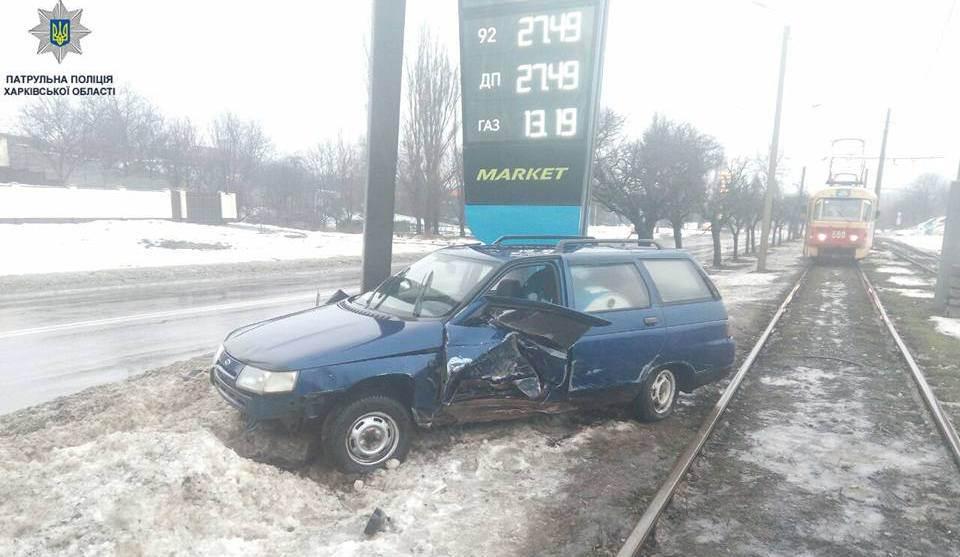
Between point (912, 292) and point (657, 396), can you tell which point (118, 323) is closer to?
point (657, 396)

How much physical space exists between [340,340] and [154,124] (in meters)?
55.5

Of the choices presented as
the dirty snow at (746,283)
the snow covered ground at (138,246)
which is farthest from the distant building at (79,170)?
the dirty snow at (746,283)

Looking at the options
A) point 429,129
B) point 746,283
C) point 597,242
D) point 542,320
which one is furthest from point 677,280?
point 429,129

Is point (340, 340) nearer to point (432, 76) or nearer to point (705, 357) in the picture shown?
point (705, 357)

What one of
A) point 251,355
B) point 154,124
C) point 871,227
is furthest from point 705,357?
point 154,124

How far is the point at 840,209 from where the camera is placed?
26.0 m

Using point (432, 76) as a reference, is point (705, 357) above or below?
below

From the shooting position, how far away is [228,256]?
23.0m

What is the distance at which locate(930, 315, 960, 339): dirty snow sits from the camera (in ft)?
34.6

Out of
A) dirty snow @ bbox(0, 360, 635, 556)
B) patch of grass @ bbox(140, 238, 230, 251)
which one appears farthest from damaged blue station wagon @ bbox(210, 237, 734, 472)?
patch of grass @ bbox(140, 238, 230, 251)

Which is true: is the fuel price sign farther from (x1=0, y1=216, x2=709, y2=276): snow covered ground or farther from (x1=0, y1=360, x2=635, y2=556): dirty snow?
(x1=0, y1=216, x2=709, y2=276): snow covered ground

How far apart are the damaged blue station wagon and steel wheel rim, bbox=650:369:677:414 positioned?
0.04 ft

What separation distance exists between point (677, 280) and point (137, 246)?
2194 centimetres

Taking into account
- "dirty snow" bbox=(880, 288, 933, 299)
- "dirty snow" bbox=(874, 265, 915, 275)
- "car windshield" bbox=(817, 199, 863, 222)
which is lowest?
"dirty snow" bbox=(874, 265, 915, 275)
